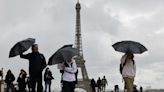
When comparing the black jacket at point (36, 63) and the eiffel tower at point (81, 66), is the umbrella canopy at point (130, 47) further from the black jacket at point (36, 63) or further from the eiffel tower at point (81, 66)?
the eiffel tower at point (81, 66)

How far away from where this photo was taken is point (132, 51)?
19203 millimetres

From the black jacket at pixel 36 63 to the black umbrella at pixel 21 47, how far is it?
0.35m

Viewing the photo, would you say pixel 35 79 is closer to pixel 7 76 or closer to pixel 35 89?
pixel 35 89

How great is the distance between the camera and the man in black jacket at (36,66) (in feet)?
60.6

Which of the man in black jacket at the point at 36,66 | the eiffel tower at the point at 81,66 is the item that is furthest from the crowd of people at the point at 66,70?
the eiffel tower at the point at 81,66

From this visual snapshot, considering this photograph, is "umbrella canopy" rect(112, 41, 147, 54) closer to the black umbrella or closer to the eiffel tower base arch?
the black umbrella

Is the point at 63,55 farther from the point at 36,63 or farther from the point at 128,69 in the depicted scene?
the point at 128,69

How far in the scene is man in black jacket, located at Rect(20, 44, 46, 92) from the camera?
18.5 metres

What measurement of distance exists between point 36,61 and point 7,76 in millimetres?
15242

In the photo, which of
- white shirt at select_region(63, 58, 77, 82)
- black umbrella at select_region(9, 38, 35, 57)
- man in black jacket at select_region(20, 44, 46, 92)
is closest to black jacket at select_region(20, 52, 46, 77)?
man in black jacket at select_region(20, 44, 46, 92)

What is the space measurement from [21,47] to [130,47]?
3334mm

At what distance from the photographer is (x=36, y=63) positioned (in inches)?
727

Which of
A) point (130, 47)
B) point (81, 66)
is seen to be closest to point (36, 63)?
point (130, 47)

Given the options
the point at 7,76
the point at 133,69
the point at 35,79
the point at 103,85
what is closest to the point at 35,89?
the point at 35,79
